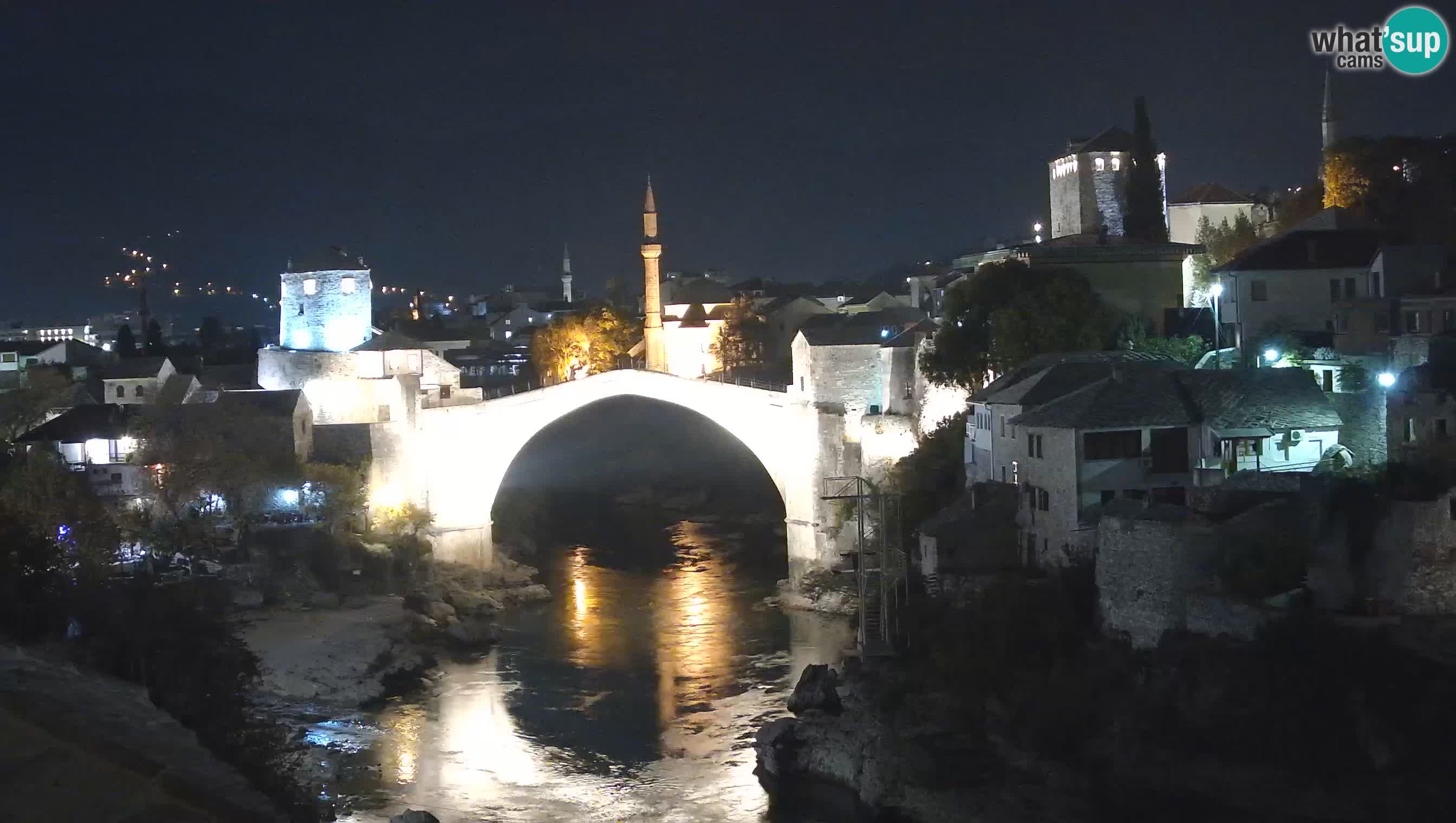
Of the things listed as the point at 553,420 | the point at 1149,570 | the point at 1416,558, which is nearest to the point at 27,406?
the point at 553,420

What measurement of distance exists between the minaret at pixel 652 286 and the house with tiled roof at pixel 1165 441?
1724cm

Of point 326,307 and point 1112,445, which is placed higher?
point 326,307

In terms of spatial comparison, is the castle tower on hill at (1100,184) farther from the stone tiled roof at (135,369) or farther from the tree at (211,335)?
the tree at (211,335)

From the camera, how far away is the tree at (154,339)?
4000 centimetres

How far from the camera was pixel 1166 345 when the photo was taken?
2159cm

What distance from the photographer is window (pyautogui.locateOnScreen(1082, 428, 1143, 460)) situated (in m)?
16.8

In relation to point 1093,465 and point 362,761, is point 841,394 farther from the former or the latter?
point 362,761

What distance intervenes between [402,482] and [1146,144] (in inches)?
511

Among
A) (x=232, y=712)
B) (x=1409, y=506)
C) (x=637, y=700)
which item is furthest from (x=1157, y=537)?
(x=232, y=712)

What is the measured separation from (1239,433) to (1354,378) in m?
2.55

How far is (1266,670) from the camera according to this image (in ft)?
45.6

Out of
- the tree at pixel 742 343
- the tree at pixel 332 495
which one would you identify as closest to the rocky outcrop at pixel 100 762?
the tree at pixel 332 495

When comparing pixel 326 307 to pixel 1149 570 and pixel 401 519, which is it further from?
pixel 1149 570

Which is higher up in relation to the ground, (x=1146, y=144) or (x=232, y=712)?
(x=1146, y=144)
